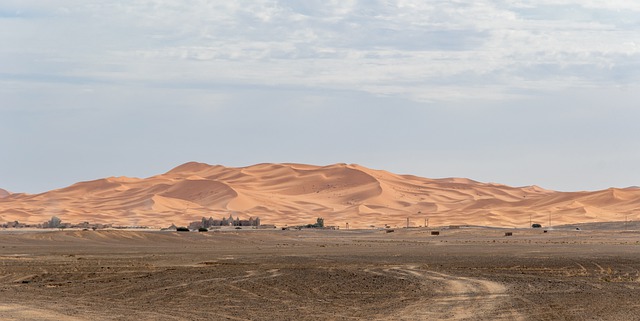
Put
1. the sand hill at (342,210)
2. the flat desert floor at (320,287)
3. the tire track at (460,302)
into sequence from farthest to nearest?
the sand hill at (342,210) < the flat desert floor at (320,287) < the tire track at (460,302)

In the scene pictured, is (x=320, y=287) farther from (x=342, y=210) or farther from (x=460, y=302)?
(x=342, y=210)

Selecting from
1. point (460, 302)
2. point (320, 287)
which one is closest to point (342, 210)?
point (320, 287)

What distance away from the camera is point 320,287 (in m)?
30.7

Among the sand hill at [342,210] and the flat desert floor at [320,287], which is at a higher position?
the sand hill at [342,210]

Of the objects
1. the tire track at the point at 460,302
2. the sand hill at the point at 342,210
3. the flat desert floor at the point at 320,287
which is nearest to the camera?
the tire track at the point at 460,302

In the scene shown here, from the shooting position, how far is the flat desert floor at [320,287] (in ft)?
78.1

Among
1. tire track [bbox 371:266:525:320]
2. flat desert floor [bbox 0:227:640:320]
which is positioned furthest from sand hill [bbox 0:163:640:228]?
tire track [bbox 371:266:525:320]

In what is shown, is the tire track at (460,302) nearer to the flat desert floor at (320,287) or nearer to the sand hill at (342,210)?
the flat desert floor at (320,287)

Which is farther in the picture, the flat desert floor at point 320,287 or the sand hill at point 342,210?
the sand hill at point 342,210

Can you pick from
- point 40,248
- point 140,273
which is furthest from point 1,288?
point 40,248

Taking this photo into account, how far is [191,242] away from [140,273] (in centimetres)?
3774

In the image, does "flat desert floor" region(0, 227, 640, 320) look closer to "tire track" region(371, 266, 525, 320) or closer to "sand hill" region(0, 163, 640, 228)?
"tire track" region(371, 266, 525, 320)

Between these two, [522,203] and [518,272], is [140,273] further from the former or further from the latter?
[522,203]

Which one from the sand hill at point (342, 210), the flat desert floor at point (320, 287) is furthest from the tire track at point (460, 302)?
the sand hill at point (342, 210)
